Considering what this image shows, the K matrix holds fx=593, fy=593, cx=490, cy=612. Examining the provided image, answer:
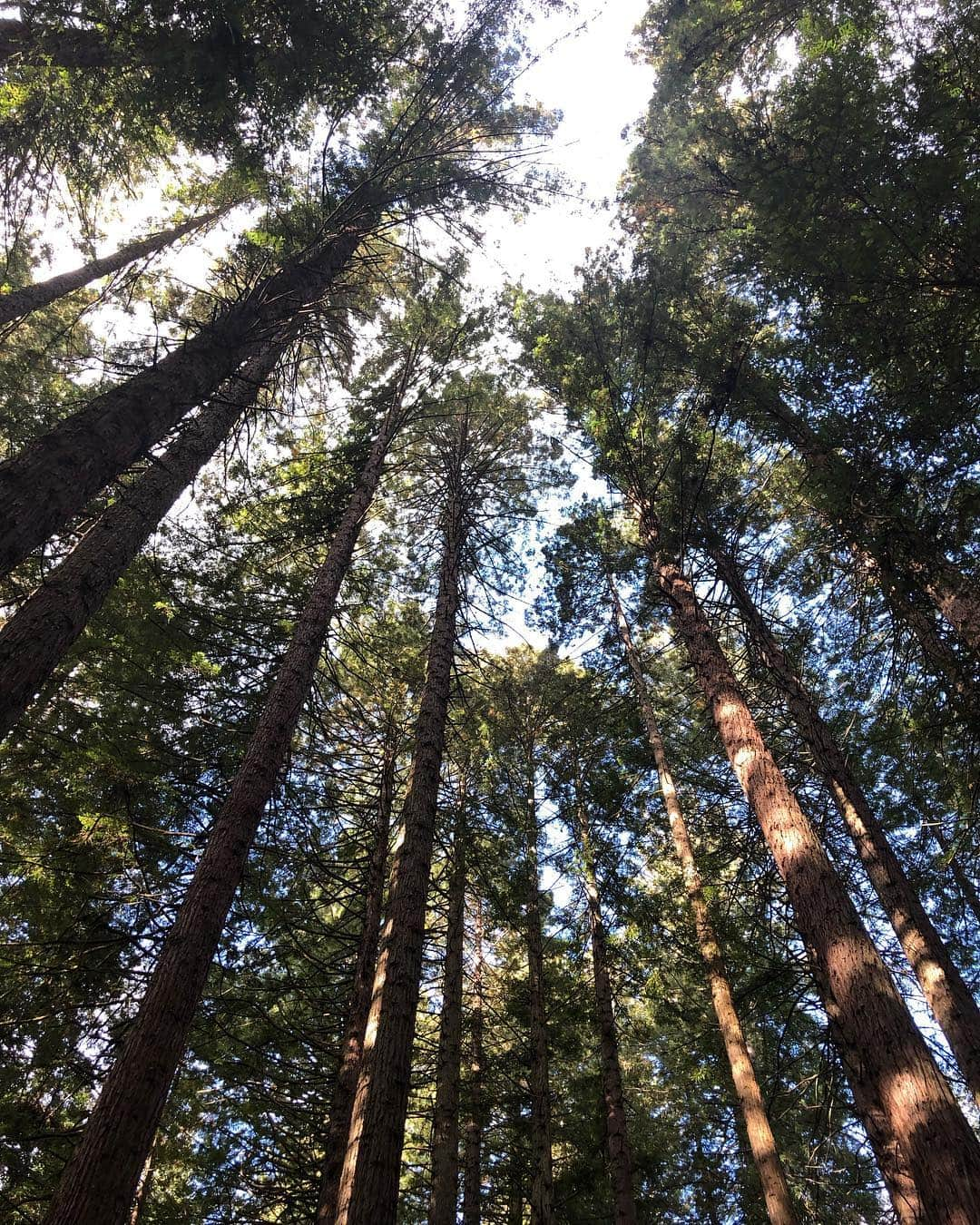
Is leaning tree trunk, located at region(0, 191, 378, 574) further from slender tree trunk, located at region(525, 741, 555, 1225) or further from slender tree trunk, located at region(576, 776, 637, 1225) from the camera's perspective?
→ slender tree trunk, located at region(576, 776, 637, 1225)

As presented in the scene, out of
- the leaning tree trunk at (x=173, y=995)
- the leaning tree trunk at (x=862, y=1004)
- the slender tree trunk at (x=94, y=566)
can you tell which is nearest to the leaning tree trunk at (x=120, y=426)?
the slender tree trunk at (x=94, y=566)

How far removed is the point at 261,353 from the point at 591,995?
39.7 feet

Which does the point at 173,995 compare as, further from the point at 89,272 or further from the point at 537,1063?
the point at 89,272

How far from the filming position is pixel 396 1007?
4.84 meters

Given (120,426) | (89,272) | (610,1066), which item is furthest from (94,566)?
(89,272)

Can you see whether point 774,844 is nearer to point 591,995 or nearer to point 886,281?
point 886,281

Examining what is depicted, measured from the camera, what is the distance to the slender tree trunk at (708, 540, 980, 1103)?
25.5ft

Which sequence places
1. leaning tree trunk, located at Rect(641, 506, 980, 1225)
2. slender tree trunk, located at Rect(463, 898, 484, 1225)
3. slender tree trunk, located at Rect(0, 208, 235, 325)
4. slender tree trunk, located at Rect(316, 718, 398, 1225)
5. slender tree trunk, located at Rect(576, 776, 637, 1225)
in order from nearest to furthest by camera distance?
1. leaning tree trunk, located at Rect(641, 506, 980, 1225)
2. slender tree trunk, located at Rect(316, 718, 398, 1225)
3. slender tree trunk, located at Rect(576, 776, 637, 1225)
4. slender tree trunk, located at Rect(463, 898, 484, 1225)
5. slender tree trunk, located at Rect(0, 208, 235, 325)

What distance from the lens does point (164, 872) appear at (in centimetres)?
723

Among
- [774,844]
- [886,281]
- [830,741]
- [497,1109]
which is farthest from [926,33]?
[497,1109]

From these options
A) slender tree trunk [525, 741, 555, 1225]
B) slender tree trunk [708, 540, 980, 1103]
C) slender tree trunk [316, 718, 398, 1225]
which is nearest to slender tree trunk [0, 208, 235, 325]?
slender tree trunk [316, 718, 398, 1225]

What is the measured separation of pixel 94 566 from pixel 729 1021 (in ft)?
29.5

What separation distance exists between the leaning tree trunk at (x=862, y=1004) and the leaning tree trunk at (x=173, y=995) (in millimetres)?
4468

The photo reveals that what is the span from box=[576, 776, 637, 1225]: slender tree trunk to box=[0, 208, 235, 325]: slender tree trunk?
1416cm
